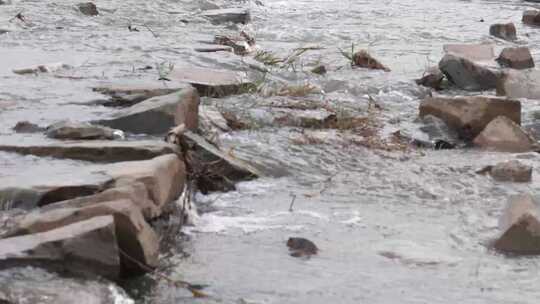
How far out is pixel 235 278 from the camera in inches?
97.3

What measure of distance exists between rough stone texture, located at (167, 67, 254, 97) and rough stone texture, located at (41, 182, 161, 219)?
2111mm

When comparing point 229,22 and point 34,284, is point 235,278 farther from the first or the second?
point 229,22

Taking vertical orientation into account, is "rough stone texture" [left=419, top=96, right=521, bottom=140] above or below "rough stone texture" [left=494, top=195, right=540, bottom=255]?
below

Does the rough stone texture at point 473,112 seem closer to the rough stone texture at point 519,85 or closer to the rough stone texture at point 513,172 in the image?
the rough stone texture at point 513,172

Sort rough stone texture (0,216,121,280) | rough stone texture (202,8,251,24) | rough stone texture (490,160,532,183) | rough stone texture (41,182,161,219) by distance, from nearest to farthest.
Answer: rough stone texture (0,216,121,280) < rough stone texture (41,182,161,219) < rough stone texture (490,160,532,183) < rough stone texture (202,8,251,24)

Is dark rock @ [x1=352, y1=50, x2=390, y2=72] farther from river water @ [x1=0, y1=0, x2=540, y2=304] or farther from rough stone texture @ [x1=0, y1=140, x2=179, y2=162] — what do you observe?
rough stone texture @ [x1=0, y1=140, x2=179, y2=162]

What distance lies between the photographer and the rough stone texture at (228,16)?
880cm

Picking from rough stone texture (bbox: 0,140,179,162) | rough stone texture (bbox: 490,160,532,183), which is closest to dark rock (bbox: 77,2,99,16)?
rough stone texture (bbox: 0,140,179,162)

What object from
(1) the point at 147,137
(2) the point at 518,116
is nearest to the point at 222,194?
(1) the point at 147,137

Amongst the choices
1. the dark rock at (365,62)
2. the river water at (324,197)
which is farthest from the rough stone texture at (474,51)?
the dark rock at (365,62)

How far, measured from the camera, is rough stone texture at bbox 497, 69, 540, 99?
17.5 ft

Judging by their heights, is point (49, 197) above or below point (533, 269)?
above

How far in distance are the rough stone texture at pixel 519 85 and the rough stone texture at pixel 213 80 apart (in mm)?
1601

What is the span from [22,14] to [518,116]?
4782 mm
